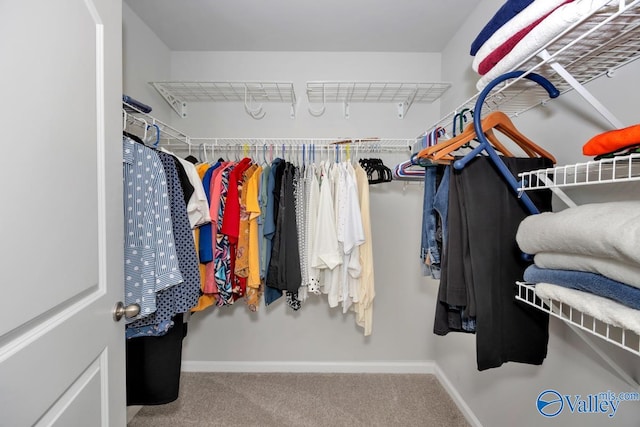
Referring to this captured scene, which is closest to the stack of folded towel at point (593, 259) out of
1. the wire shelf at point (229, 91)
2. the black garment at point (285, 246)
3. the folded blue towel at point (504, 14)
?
the folded blue towel at point (504, 14)

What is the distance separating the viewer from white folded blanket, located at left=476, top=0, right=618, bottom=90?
583 millimetres

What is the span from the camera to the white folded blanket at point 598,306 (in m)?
0.50

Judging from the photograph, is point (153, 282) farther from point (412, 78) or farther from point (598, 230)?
point (412, 78)

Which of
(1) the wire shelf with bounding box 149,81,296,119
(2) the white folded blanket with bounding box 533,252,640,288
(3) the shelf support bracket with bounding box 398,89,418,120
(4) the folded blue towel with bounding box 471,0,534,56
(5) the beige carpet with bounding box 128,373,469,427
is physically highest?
(1) the wire shelf with bounding box 149,81,296,119

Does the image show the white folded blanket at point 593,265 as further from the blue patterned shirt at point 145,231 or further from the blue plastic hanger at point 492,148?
the blue patterned shirt at point 145,231

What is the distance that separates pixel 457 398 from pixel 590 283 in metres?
1.55

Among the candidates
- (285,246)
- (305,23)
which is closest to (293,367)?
(285,246)

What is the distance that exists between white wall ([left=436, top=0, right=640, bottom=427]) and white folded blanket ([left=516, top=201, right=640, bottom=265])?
0.37m

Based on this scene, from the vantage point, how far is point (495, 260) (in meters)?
0.87

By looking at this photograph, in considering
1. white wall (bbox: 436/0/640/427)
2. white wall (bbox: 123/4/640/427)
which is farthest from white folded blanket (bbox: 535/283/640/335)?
white wall (bbox: 123/4/640/427)

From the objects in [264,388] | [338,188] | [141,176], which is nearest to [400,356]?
[264,388]

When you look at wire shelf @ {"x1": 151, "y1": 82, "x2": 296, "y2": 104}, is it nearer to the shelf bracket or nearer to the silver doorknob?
the shelf bracket

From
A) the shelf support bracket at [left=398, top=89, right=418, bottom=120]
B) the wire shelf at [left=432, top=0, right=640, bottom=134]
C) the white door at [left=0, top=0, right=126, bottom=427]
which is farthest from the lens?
the shelf support bracket at [left=398, top=89, right=418, bottom=120]

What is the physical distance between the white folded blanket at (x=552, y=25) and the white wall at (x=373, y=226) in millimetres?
1246
